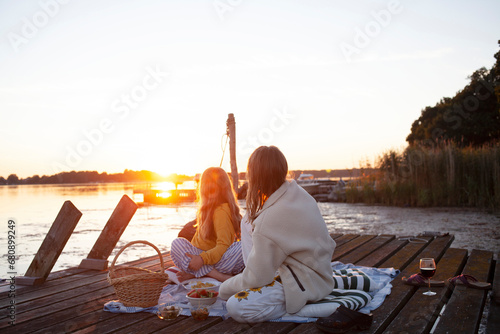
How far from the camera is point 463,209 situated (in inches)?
573

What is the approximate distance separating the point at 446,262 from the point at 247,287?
2755mm

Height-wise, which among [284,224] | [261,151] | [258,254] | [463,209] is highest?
[261,151]

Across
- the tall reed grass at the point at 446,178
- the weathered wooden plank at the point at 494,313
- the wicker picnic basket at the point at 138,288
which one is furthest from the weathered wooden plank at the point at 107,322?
the tall reed grass at the point at 446,178

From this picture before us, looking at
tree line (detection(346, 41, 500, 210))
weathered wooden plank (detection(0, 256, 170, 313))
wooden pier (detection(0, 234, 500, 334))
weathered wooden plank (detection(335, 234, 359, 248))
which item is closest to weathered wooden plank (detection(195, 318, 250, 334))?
wooden pier (detection(0, 234, 500, 334))

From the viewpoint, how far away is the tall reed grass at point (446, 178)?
15344 mm

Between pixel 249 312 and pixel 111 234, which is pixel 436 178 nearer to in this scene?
pixel 111 234

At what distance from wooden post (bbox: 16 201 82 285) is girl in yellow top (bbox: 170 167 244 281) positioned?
138 cm

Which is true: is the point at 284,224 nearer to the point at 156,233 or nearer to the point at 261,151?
the point at 261,151

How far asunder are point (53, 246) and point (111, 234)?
0.79 m

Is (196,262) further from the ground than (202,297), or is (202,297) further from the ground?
(196,262)

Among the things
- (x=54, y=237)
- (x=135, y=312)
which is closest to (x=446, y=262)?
(x=135, y=312)

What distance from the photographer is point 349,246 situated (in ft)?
20.4

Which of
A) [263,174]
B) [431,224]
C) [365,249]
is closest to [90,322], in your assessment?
[263,174]

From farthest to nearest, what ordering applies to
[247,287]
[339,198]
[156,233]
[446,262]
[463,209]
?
[339,198]
[463,209]
[156,233]
[446,262]
[247,287]
